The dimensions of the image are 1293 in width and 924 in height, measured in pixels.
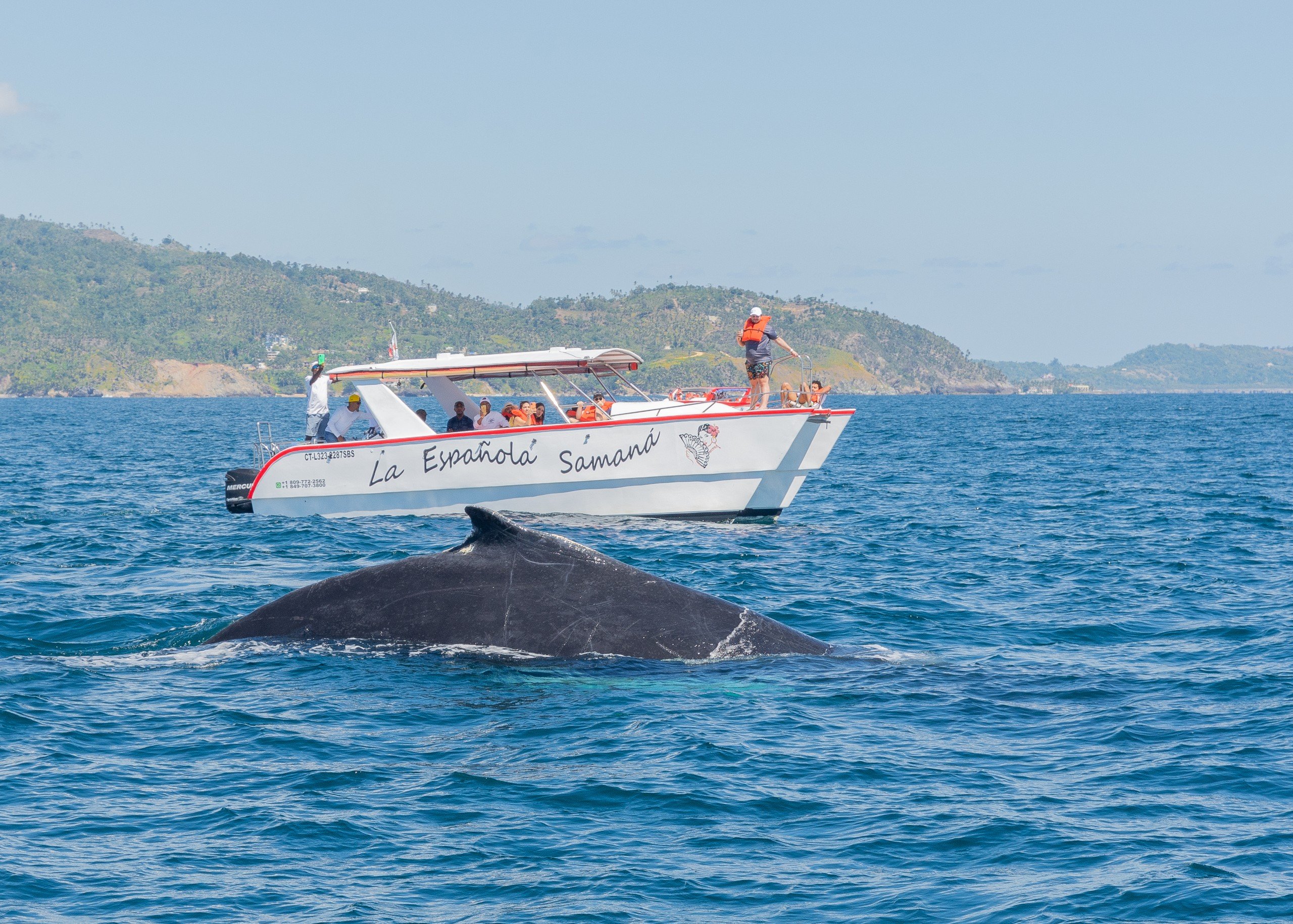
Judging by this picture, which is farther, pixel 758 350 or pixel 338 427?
pixel 338 427

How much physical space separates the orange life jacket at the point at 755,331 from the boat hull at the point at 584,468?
125 cm

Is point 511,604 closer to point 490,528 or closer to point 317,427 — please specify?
point 490,528

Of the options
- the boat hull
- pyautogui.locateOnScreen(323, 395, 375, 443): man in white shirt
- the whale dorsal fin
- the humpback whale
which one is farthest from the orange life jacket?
the whale dorsal fin

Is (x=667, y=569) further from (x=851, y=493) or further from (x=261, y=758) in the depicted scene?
(x=851, y=493)

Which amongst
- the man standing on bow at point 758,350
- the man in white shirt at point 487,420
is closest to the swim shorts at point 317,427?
the man in white shirt at point 487,420

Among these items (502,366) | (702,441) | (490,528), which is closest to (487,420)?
(502,366)

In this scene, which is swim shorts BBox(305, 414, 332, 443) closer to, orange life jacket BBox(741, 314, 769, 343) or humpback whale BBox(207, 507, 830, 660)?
orange life jacket BBox(741, 314, 769, 343)

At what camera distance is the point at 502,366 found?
22.5 meters

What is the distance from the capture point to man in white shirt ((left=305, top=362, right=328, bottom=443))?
72.3 ft

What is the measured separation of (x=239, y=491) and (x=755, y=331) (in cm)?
947

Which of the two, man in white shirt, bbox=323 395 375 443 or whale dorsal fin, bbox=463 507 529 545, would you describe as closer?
whale dorsal fin, bbox=463 507 529 545

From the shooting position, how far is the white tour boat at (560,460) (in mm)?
21156

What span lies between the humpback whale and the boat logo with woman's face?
1163cm

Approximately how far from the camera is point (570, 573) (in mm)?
9250
